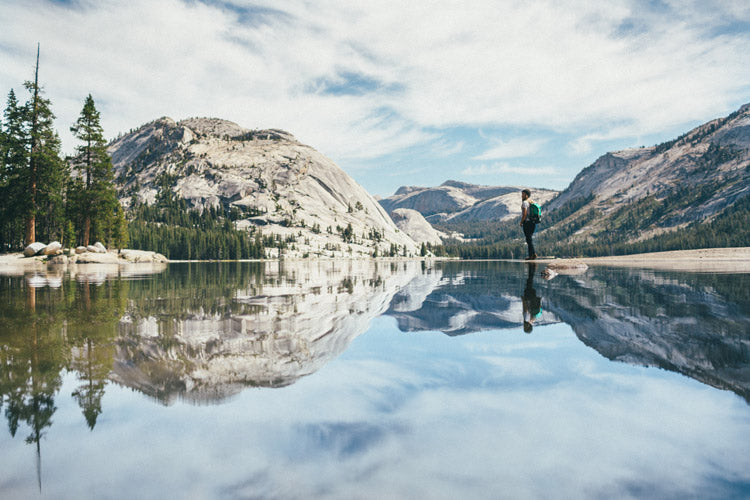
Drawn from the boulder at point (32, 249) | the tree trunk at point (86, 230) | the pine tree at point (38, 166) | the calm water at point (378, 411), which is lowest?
the calm water at point (378, 411)

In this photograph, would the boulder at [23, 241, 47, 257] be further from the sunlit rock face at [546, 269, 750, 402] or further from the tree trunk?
the sunlit rock face at [546, 269, 750, 402]

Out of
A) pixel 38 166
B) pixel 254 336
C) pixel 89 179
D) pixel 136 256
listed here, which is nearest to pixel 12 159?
pixel 38 166

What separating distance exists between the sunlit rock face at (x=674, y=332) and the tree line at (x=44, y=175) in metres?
68.0

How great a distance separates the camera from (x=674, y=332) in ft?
26.8

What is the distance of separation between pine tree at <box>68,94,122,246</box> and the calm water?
67019 mm

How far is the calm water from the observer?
327cm

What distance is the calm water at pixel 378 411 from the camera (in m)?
3.27

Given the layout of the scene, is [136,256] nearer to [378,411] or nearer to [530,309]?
[530,309]

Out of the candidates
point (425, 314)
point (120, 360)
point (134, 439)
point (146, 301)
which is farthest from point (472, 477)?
point (146, 301)

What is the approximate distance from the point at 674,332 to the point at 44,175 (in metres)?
71.9

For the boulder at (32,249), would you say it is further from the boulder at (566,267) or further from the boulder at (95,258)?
the boulder at (566,267)

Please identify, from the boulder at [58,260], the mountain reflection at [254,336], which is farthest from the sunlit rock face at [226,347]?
the boulder at [58,260]

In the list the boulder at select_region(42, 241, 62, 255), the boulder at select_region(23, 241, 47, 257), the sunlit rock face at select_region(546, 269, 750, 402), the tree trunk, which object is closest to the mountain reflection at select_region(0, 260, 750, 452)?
the sunlit rock face at select_region(546, 269, 750, 402)

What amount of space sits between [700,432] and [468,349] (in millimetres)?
3792
